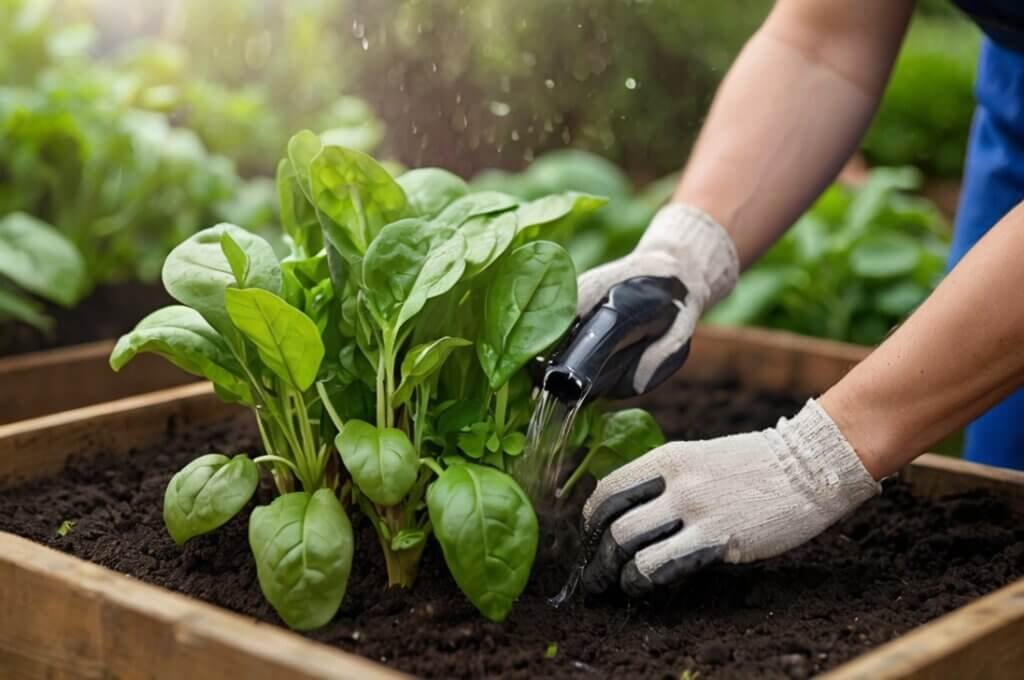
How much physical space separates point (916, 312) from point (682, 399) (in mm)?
824

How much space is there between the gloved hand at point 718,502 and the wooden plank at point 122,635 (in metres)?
0.31

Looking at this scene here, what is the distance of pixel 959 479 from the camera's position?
148 cm

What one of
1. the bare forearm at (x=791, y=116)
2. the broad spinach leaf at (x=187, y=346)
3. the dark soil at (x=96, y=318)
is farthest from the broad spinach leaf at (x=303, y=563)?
the dark soil at (x=96, y=318)

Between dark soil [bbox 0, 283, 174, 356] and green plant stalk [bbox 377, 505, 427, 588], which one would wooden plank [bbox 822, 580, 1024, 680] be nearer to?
green plant stalk [bbox 377, 505, 427, 588]

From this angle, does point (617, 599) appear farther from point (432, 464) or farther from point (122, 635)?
point (122, 635)

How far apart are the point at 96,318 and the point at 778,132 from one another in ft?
4.41

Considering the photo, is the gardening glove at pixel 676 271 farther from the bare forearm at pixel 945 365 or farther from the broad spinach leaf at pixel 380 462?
the broad spinach leaf at pixel 380 462

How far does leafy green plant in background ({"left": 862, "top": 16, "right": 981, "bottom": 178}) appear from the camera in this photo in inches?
206

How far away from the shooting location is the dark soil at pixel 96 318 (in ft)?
7.09

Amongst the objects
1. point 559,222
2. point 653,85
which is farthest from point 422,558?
point 653,85

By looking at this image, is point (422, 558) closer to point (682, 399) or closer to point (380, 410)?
point (380, 410)

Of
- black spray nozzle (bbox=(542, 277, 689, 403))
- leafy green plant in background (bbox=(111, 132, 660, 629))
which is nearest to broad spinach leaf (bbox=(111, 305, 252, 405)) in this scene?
leafy green plant in background (bbox=(111, 132, 660, 629))

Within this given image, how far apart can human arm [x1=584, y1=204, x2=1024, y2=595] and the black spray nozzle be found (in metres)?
0.11

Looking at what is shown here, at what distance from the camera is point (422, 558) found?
4.02 ft
